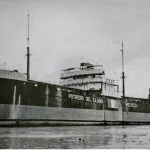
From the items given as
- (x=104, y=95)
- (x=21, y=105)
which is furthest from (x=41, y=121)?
(x=104, y=95)

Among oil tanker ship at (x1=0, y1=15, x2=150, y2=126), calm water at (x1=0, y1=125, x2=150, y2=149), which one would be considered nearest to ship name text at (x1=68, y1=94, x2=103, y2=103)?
oil tanker ship at (x1=0, y1=15, x2=150, y2=126)

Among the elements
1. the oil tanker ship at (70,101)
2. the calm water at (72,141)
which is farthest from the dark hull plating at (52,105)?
the calm water at (72,141)

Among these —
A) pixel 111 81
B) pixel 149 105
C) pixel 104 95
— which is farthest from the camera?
pixel 149 105

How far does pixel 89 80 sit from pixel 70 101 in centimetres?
714

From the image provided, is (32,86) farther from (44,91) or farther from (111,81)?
(111,81)

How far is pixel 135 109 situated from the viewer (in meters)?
35.2

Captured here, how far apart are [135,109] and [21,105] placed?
1941 cm

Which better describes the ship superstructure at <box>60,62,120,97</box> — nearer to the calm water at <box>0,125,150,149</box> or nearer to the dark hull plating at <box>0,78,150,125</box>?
the dark hull plating at <box>0,78,150,125</box>

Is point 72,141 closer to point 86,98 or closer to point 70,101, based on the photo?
point 70,101

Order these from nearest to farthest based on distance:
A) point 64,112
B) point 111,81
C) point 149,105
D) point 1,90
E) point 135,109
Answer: point 1,90, point 64,112, point 111,81, point 135,109, point 149,105

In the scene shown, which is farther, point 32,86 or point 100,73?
point 100,73

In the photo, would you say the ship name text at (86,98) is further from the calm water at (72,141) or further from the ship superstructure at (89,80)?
the calm water at (72,141)

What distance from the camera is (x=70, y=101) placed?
78.9 ft

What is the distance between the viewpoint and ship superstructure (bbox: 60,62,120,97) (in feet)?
99.5
